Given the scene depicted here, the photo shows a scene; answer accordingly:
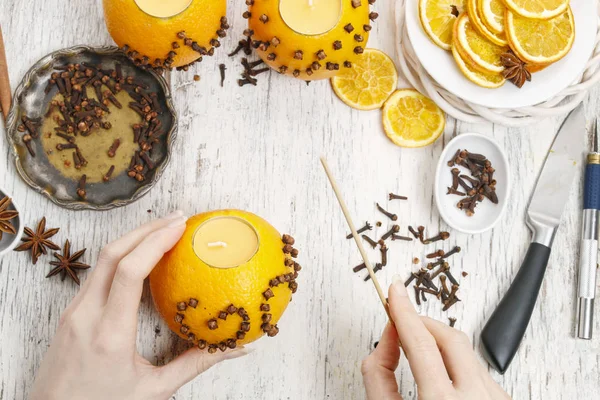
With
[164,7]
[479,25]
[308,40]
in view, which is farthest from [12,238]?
[479,25]

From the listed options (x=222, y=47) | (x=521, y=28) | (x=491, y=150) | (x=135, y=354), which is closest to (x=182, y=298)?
(x=135, y=354)

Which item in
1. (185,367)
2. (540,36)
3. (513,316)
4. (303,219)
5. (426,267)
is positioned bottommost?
(185,367)

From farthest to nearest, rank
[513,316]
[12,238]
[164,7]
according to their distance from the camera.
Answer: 1. [513,316]
2. [12,238]
3. [164,7]

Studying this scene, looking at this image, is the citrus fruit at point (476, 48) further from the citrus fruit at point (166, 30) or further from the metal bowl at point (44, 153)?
the metal bowl at point (44, 153)

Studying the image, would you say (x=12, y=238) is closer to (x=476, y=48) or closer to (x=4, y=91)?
(x=4, y=91)

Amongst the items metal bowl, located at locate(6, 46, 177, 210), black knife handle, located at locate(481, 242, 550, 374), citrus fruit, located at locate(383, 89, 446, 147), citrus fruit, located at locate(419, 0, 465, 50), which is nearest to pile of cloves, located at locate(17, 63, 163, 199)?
metal bowl, located at locate(6, 46, 177, 210)

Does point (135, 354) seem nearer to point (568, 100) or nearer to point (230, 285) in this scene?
point (230, 285)

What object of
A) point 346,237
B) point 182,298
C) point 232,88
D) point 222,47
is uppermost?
point 222,47
